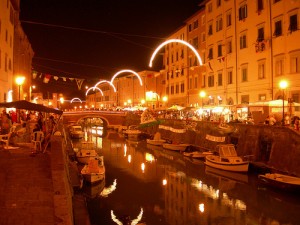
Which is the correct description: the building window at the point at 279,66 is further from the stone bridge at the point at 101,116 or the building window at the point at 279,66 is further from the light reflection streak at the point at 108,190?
the stone bridge at the point at 101,116

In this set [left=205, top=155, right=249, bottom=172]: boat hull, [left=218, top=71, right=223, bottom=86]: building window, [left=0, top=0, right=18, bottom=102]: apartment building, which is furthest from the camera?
[left=218, top=71, right=223, bottom=86]: building window

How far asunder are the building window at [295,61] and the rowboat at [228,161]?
358 inches

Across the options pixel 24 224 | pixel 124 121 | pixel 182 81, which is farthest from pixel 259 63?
pixel 124 121

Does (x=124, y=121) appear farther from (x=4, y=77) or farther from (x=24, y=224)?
(x=24, y=224)

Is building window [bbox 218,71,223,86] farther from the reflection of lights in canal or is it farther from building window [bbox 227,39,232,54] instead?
the reflection of lights in canal

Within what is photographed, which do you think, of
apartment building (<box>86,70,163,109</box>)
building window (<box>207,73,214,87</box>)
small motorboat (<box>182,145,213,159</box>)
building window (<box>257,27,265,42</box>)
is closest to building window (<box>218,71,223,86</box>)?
building window (<box>207,73,214,87</box>)

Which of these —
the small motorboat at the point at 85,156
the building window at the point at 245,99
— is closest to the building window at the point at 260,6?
the building window at the point at 245,99

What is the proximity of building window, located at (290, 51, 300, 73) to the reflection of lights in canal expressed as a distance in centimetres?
1365

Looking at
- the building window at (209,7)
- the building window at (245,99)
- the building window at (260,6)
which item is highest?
the building window at (209,7)

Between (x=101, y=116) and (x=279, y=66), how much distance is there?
1941 inches

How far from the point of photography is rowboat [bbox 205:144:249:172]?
91.8 feet

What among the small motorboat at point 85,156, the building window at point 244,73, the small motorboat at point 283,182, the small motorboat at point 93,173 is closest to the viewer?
the small motorboat at point 283,182

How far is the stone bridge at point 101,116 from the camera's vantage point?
75.1 m

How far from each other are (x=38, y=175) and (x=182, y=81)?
47.5 metres
